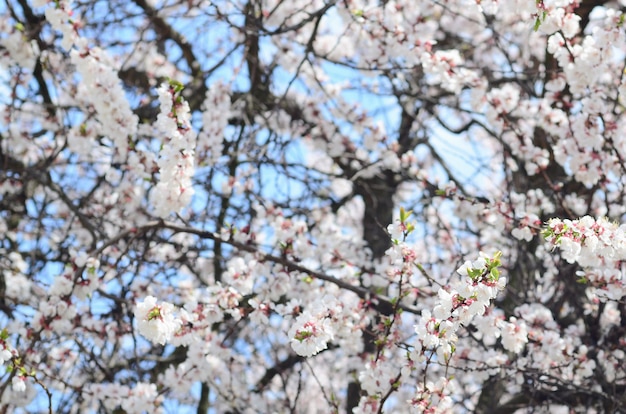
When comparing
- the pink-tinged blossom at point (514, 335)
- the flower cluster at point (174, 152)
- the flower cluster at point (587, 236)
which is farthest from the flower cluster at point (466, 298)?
the flower cluster at point (174, 152)

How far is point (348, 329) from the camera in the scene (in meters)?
3.21

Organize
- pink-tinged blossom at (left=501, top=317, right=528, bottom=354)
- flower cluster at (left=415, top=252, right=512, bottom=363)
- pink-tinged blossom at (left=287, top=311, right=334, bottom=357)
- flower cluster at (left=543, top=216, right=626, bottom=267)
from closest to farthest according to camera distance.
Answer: flower cluster at (left=415, top=252, right=512, bottom=363), flower cluster at (left=543, top=216, right=626, bottom=267), pink-tinged blossom at (left=287, top=311, right=334, bottom=357), pink-tinged blossom at (left=501, top=317, right=528, bottom=354)

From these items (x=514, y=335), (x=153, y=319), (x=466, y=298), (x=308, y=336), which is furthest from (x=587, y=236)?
(x=153, y=319)

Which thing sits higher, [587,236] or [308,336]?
[587,236]

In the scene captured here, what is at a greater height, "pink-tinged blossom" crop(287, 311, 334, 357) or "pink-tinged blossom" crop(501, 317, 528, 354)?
"pink-tinged blossom" crop(501, 317, 528, 354)

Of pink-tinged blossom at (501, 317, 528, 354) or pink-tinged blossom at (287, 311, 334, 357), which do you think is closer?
pink-tinged blossom at (287, 311, 334, 357)

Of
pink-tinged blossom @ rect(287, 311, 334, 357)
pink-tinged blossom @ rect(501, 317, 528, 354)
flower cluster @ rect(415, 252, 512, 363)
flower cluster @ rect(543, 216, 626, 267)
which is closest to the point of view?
flower cluster @ rect(415, 252, 512, 363)


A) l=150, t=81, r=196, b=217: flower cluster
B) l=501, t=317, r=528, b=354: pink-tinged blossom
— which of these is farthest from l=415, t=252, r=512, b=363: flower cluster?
l=150, t=81, r=196, b=217: flower cluster

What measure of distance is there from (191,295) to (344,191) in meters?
2.70

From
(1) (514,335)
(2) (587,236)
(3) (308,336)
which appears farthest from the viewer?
(1) (514,335)

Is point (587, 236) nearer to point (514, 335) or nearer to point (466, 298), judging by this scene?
point (466, 298)

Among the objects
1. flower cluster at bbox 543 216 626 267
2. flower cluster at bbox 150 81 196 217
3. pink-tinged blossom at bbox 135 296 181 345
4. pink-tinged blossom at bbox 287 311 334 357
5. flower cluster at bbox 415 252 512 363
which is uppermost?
flower cluster at bbox 150 81 196 217

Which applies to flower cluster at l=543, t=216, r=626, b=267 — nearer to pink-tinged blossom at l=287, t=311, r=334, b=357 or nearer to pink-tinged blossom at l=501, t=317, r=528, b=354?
pink-tinged blossom at l=501, t=317, r=528, b=354

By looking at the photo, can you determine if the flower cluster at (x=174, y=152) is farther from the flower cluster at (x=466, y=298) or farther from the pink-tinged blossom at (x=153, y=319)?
the flower cluster at (x=466, y=298)
